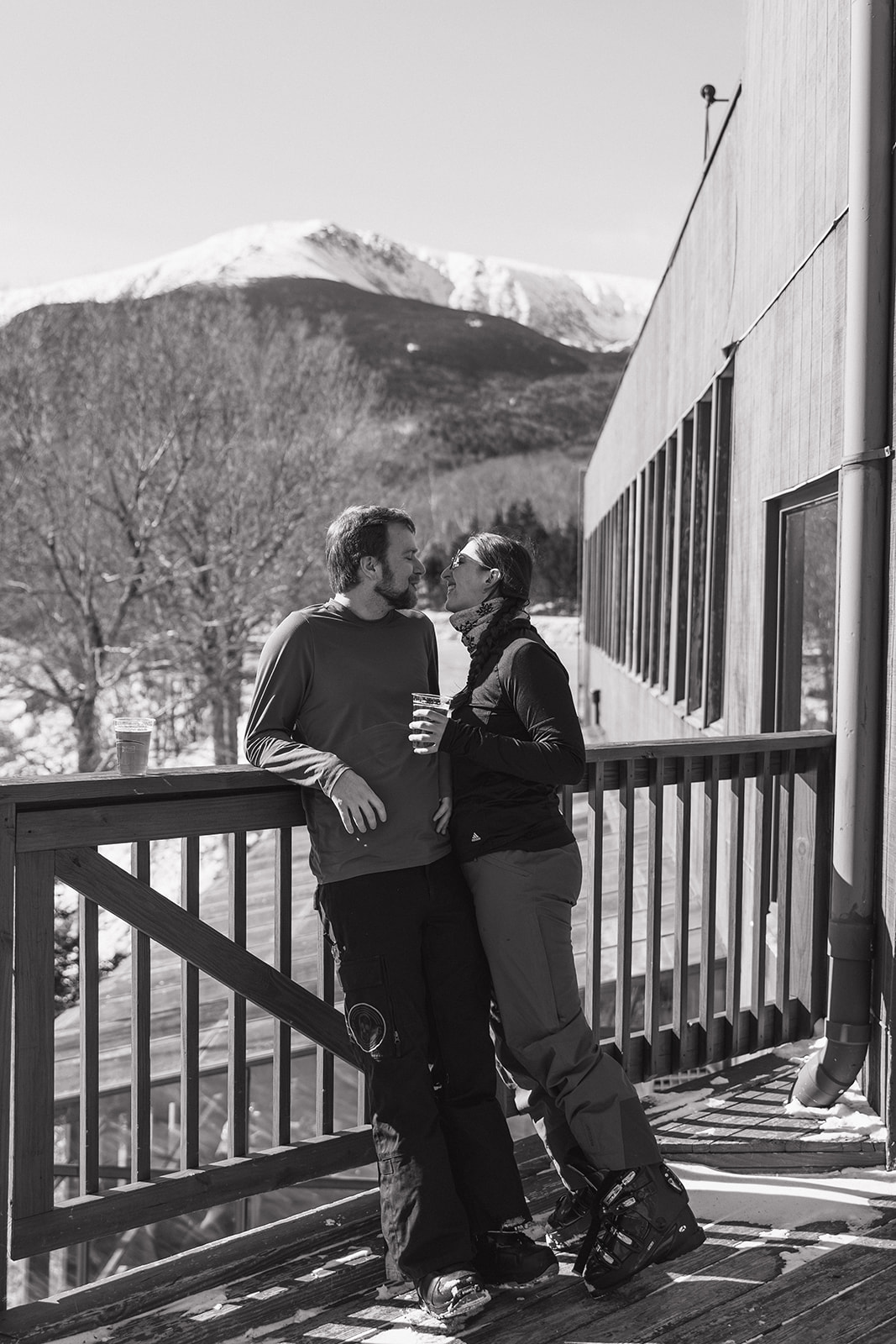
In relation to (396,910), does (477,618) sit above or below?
above

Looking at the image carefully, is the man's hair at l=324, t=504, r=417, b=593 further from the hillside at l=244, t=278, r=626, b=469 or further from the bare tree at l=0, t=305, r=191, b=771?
the hillside at l=244, t=278, r=626, b=469

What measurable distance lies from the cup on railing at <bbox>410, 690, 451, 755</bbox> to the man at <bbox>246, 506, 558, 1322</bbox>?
0.07m

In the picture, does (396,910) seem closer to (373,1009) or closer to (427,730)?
(373,1009)

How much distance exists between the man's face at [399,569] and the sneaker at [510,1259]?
1477 mm

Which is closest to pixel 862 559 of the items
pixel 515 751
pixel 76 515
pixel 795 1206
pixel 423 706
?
pixel 515 751

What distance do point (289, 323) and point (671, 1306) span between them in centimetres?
3234

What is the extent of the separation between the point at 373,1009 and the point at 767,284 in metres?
3.80

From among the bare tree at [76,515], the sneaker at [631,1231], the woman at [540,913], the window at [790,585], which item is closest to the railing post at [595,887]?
the woman at [540,913]

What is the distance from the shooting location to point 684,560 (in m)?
8.32

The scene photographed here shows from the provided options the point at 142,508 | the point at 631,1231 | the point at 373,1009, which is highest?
the point at 142,508

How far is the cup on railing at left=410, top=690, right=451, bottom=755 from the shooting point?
2.67m

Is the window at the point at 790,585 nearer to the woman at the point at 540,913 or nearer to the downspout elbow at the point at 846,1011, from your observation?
the downspout elbow at the point at 846,1011

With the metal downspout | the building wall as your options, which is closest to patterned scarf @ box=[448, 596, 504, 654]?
the metal downspout

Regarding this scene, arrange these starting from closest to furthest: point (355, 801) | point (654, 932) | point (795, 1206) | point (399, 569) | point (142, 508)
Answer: point (355, 801), point (399, 569), point (795, 1206), point (654, 932), point (142, 508)
